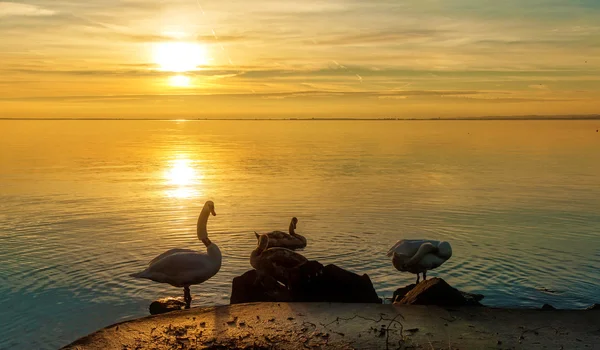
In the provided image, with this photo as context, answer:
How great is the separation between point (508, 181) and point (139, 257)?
2408 centimetres

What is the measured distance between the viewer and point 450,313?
11.8 m

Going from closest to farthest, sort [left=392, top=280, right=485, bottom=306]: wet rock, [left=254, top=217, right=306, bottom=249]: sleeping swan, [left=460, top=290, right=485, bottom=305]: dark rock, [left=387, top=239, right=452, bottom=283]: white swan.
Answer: [left=460, top=290, right=485, bottom=305]: dark rock → [left=392, top=280, right=485, bottom=306]: wet rock → [left=387, top=239, right=452, bottom=283]: white swan → [left=254, top=217, right=306, bottom=249]: sleeping swan

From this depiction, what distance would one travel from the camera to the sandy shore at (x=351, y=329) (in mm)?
10148

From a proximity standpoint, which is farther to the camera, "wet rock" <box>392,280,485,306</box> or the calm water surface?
the calm water surface

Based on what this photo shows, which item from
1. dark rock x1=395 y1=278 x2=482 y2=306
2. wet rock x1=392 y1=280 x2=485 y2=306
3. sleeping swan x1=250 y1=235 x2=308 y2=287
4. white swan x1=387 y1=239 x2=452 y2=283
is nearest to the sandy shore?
dark rock x1=395 y1=278 x2=482 y2=306

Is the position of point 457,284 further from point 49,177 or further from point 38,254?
point 49,177

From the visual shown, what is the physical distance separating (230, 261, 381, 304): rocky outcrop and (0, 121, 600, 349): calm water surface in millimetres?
1310

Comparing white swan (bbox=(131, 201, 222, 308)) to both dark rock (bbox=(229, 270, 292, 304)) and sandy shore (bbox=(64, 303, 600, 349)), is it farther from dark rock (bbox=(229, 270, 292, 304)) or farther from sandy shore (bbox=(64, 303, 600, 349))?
sandy shore (bbox=(64, 303, 600, 349))

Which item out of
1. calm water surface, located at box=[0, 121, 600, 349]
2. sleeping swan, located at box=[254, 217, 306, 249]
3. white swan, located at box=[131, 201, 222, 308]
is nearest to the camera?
white swan, located at box=[131, 201, 222, 308]

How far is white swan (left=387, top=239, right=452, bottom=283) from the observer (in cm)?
1593

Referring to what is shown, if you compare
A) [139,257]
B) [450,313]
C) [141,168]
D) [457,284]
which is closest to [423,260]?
[457,284]

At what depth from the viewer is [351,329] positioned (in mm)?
10797

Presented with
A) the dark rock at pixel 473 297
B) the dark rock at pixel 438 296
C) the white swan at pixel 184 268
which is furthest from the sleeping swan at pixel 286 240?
the dark rock at pixel 438 296

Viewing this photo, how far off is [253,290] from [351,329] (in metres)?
3.21
